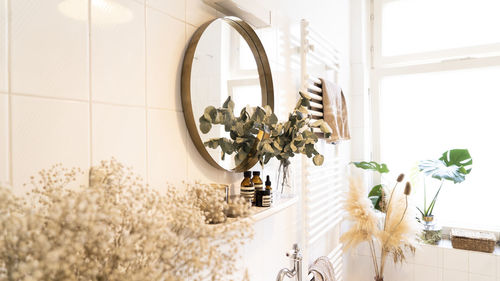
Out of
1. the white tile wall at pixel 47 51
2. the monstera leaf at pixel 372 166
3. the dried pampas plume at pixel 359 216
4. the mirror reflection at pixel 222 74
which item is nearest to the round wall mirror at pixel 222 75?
the mirror reflection at pixel 222 74

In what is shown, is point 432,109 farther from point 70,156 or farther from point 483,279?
point 70,156

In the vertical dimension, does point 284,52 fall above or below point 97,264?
above

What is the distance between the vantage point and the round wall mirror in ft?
2.85

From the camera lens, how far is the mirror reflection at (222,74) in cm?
89

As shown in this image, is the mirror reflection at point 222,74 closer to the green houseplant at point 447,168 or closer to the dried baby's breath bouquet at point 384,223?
the dried baby's breath bouquet at point 384,223

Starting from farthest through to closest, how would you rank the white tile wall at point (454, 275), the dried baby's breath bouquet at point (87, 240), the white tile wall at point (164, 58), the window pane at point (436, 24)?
the window pane at point (436, 24) < the white tile wall at point (454, 275) < the white tile wall at point (164, 58) < the dried baby's breath bouquet at point (87, 240)

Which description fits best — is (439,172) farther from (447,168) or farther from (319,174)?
(319,174)

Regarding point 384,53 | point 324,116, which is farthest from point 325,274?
point 384,53

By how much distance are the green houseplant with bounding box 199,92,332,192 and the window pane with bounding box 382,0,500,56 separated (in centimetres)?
183

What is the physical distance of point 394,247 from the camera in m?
2.17

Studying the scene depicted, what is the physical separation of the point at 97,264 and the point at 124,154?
0.33 meters

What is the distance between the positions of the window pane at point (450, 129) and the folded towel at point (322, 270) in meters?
1.13

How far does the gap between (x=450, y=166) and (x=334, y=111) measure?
3.50ft

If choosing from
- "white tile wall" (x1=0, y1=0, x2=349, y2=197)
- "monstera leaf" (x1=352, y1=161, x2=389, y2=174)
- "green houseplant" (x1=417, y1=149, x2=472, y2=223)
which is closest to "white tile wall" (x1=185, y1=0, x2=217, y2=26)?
"white tile wall" (x1=0, y1=0, x2=349, y2=197)
